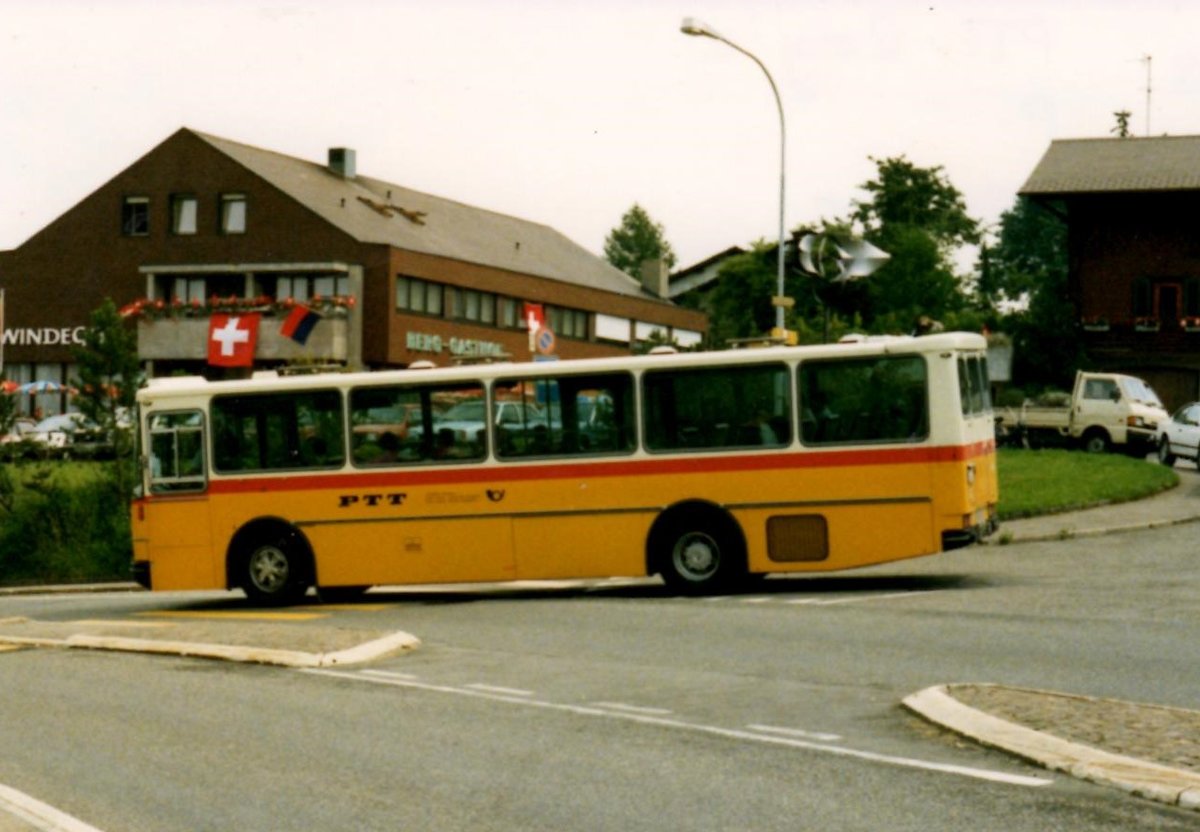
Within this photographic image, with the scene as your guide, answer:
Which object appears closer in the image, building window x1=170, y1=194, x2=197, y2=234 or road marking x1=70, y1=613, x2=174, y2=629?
road marking x1=70, y1=613, x2=174, y2=629

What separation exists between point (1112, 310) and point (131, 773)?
2281 inches

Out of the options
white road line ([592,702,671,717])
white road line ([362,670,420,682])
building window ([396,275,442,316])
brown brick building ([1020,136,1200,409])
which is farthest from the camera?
building window ([396,275,442,316])

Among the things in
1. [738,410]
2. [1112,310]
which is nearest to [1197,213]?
[1112,310]

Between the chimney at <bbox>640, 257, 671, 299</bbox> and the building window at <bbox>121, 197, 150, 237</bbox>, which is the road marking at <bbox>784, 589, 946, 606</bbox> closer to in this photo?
the building window at <bbox>121, 197, 150, 237</bbox>

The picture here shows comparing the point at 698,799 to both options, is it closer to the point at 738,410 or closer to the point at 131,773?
the point at 131,773

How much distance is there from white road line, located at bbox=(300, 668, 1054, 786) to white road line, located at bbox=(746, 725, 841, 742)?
107 millimetres

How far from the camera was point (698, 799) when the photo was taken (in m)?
9.36

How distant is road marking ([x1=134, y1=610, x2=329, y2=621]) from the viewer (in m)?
21.5

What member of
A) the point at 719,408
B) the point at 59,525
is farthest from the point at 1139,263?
the point at 719,408

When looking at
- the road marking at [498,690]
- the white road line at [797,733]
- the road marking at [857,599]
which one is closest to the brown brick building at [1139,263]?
the road marking at [857,599]

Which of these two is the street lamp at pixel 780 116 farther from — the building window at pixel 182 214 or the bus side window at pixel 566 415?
the building window at pixel 182 214

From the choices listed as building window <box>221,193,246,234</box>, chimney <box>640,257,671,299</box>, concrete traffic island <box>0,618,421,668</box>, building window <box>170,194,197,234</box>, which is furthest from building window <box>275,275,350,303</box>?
concrete traffic island <box>0,618,421,668</box>

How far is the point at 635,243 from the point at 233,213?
93.3m

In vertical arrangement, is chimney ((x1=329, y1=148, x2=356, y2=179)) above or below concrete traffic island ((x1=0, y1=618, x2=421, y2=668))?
above
